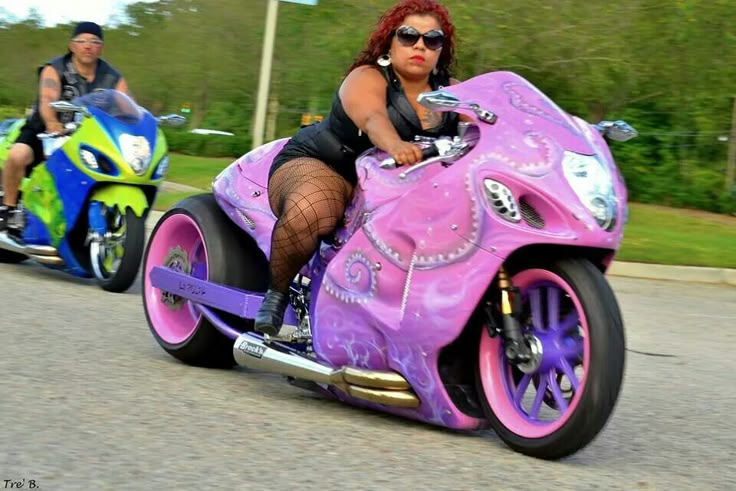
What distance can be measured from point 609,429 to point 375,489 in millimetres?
1662

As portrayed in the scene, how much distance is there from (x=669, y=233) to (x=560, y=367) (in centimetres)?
1246

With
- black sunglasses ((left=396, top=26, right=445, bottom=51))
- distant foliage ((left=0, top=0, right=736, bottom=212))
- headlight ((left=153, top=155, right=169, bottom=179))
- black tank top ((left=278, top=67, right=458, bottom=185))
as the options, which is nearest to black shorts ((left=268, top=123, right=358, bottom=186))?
black tank top ((left=278, top=67, right=458, bottom=185))

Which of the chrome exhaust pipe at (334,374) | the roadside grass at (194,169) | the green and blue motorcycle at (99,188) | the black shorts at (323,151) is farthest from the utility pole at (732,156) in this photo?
the chrome exhaust pipe at (334,374)

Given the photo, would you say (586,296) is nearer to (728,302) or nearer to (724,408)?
(724,408)

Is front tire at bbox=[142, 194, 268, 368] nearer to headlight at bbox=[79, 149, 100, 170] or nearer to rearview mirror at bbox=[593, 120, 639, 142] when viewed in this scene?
rearview mirror at bbox=[593, 120, 639, 142]

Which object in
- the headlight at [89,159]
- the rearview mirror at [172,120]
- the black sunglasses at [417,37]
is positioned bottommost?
the headlight at [89,159]

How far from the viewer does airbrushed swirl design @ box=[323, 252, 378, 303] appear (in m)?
4.81

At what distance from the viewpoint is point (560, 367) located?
4391 mm

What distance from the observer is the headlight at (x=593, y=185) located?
4.27 metres

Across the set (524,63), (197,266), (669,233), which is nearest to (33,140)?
(197,266)

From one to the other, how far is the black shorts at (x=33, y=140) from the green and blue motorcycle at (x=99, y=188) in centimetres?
23

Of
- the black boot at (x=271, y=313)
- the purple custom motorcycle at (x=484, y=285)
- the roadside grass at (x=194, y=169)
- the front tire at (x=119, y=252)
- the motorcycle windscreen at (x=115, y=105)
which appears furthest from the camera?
the roadside grass at (x=194, y=169)

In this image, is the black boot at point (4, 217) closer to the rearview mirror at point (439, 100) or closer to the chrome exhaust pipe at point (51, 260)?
the chrome exhaust pipe at point (51, 260)

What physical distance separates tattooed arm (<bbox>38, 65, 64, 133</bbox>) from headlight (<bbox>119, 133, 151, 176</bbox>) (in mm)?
641
